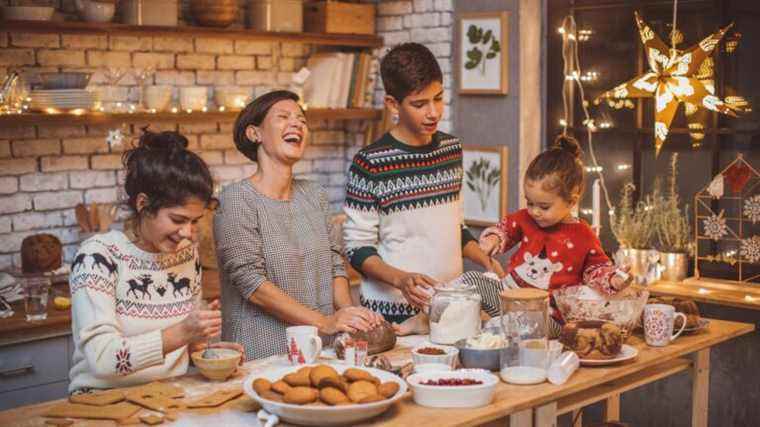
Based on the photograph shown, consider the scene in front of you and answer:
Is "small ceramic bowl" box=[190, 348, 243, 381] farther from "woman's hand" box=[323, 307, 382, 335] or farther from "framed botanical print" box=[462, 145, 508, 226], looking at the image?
"framed botanical print" box=[462, 145, 508, 226]

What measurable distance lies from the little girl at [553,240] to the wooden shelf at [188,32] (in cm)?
207

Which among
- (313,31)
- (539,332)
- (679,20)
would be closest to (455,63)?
(313,31)

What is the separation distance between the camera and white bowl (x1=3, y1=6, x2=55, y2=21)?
13.8 feet

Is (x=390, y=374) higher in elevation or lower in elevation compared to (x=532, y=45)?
lower

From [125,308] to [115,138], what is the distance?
2107 millimetres

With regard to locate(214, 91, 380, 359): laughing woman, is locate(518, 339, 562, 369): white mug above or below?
below

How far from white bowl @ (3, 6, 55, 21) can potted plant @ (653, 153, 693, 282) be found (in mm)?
2648

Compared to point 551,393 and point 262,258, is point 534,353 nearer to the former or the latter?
point 551,393

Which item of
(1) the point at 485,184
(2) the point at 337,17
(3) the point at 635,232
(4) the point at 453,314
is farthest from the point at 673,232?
(2) the point at 337,17

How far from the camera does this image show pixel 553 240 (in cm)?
319

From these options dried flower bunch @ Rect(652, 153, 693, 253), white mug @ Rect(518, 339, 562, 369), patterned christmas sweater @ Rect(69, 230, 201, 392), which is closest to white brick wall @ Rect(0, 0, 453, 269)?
dried flower bunch @ Rect(652, 153, 693, 253)

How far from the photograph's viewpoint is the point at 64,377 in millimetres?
4016

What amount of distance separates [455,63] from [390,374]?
2750 mm

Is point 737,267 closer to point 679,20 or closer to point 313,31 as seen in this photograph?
point 679,20
